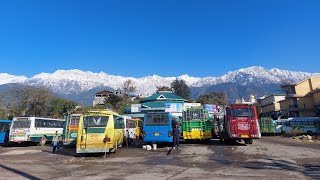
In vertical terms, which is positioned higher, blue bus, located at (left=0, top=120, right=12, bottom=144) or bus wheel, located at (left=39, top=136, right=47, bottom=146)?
blue bus, located at (left=0, top=120, right=12, bottom=144)

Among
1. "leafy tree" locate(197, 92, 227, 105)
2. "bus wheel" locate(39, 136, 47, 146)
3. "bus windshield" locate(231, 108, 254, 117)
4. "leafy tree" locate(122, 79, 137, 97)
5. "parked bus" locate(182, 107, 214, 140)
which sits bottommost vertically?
"bus wheel" locate(39, 136, 47, 146)

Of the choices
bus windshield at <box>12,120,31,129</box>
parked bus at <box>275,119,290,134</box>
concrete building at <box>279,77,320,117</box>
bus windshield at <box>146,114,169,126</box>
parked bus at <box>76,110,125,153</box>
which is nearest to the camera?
parked bus at <box>76,110,125,153</box>

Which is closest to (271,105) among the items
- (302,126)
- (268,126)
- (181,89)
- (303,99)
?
(303,99)

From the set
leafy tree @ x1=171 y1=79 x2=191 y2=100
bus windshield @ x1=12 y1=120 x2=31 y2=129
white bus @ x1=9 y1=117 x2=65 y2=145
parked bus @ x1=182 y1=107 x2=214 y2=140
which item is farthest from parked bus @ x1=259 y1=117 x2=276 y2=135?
leafy tree @ x1=171 y1=79 x2=191 y2=100

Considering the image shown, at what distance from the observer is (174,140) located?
21.8 m

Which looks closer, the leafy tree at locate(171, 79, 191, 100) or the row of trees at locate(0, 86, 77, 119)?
the row of trees at locate(0, 86, 77, 119)

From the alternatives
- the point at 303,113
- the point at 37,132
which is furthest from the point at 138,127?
the point at 303,113

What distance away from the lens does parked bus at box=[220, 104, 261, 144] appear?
23266 millimetres

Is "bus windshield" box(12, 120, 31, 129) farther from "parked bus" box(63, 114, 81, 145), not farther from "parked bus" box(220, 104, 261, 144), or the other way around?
"parked bus" box(220, 104, 261, 144)

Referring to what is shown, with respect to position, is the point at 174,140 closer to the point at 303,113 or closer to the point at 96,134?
the point at 96,134

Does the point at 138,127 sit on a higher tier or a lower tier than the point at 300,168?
higher

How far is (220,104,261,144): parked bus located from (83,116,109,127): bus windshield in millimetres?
10405

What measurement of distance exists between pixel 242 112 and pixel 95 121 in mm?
11852

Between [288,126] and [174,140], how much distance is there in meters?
30.0
